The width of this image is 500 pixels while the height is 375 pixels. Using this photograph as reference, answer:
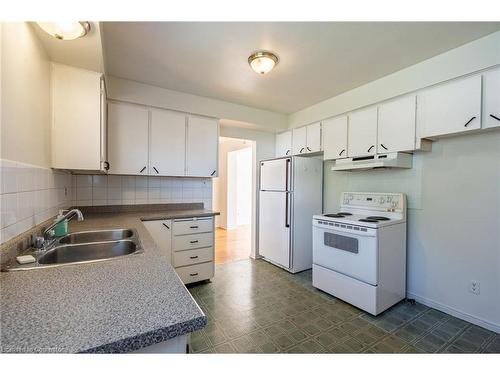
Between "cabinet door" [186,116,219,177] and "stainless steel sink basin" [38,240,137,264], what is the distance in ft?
5.05

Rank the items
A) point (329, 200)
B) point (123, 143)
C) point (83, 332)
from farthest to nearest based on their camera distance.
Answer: point (329, 200), point (123, 143), point (83, 332)

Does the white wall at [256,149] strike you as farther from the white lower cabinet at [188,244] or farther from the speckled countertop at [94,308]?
the speckled countertop at [94,308]

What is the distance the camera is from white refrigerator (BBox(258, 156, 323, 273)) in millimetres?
3246

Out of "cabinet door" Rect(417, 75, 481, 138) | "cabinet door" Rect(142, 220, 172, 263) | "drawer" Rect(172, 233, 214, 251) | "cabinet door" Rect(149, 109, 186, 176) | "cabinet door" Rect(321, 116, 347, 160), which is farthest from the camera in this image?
"cabinet door" Rect(321, 116, 347, 160)

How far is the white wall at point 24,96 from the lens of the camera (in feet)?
3.51

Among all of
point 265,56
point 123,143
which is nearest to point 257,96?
point 265,56

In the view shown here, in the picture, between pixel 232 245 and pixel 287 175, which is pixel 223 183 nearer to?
pixel 232 245

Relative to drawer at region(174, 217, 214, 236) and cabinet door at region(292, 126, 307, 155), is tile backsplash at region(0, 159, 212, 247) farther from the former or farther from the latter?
cabinet door at region(292, 126, 307, 155)

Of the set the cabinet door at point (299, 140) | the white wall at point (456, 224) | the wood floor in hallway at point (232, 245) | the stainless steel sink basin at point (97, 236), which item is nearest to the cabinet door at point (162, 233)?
the stainless steel sink basin at point (97, 236)

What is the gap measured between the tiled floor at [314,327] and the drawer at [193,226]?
695mm

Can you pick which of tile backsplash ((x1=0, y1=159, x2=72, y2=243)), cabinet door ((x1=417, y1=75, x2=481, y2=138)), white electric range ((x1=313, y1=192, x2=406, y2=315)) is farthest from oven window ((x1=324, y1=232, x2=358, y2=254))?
tile backsplash ((x1=0, y1=159, x2=72, y2=243))

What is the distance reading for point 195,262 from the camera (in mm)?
2771

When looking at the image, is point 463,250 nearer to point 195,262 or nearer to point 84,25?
point 195,262

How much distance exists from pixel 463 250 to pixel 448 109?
130 cm
